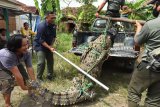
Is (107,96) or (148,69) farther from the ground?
(148,69)

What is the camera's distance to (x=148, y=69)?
3.29m

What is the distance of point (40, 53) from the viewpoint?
5.68m

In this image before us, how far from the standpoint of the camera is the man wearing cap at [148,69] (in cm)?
314

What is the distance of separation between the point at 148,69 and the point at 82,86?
5.58 feet

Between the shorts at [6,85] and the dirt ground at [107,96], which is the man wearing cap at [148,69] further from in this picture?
the shorts at [6,85]

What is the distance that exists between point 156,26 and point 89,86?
2030 millimetres

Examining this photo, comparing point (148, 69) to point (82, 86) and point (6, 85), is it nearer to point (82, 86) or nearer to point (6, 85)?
point (82, 86)

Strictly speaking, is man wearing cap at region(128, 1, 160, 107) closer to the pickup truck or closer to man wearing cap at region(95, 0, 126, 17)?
man wearing cap at region(95, 0, 126, 17)

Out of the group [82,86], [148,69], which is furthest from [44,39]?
[148,69]

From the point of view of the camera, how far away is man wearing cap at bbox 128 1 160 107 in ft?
10.3

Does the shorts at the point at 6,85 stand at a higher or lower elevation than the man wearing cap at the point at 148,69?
lower

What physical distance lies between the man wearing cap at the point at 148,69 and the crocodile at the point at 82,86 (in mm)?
1261

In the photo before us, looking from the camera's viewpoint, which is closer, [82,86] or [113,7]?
[82,86]

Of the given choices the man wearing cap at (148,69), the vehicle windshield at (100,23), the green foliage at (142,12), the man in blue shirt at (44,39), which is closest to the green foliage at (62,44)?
the vehicle windshield at (100,23)
